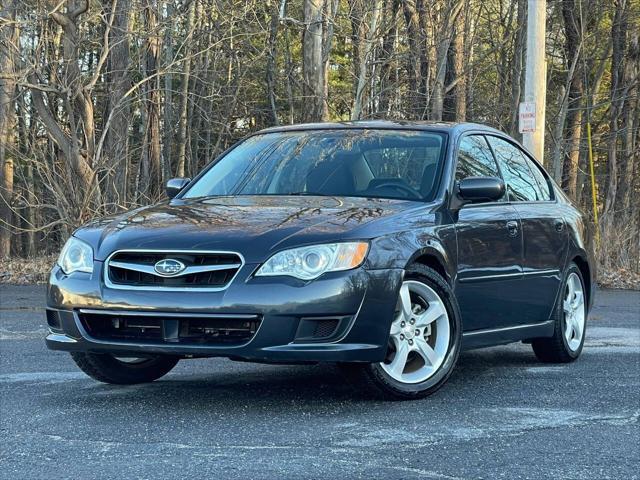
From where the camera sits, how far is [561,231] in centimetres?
782

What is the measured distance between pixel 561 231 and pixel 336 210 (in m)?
2.37

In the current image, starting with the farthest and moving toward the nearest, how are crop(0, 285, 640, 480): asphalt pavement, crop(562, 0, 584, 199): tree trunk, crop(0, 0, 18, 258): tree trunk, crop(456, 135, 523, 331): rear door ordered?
1. crop(562, 0, 584, 199): tree trunk
2. crop(0, 0, 18, 258): tree trunk
3. crop(456, 135, 523, 331): rear door
4. crop(0, 285, 640, 480): asphalt pavement

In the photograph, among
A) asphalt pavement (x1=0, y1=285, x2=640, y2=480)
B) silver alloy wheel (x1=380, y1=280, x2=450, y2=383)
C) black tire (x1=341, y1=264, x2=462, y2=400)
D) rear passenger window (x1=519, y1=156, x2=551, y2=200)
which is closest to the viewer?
asphalt pavement (x1=0, y1=285, x2=640, y2=480)

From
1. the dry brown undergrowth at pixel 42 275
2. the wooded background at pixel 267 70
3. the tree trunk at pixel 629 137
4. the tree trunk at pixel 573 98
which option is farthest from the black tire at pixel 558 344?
the tree trunk at pixel 629 137

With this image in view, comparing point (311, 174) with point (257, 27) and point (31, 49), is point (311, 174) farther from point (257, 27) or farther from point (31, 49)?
point (257, 27)

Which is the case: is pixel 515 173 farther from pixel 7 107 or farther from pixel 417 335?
pixel 7 107

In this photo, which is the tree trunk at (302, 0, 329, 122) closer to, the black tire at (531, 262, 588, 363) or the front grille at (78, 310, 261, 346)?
the black tire at (531, 262, 588, 363)

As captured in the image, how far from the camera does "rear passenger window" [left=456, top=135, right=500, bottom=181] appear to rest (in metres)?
7.00

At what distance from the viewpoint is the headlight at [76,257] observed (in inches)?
232

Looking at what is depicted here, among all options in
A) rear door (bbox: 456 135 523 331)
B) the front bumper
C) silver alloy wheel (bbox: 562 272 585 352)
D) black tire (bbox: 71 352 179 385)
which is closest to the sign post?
silver alloy wheel (bbox: 562 272 585 352)

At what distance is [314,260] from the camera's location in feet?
18.2

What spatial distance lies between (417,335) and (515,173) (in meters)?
2.14

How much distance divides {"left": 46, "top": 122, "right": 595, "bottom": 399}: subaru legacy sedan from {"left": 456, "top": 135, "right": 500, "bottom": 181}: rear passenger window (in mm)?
17

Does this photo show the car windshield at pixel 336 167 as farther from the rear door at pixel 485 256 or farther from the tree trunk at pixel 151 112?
the tree trunk at pixel 151 112
